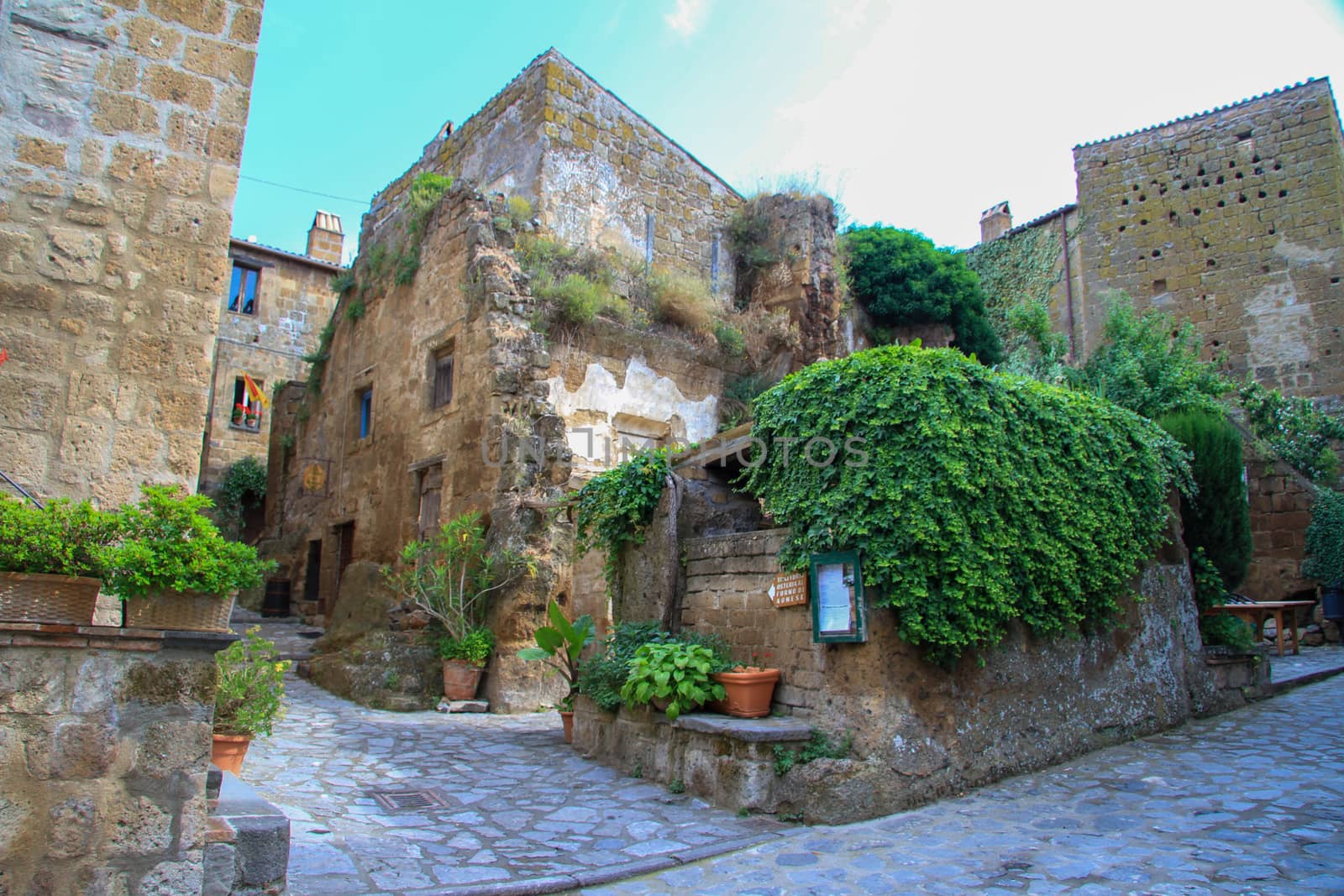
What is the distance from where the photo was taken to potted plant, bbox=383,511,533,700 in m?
9.52

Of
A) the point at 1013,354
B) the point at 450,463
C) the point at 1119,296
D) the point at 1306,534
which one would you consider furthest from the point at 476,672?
the point at 1119,296

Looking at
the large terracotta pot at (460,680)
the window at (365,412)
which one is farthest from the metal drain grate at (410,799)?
the window at (365,412)

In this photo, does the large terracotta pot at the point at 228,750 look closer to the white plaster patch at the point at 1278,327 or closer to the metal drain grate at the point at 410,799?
the metal drain grate at the point at 410,799

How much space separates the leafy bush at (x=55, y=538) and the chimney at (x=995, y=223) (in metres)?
23.7

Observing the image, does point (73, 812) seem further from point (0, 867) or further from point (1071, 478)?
point (1071, 478)

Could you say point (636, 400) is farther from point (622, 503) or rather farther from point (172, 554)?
point (172, 554)

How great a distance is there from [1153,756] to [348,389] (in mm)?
12442

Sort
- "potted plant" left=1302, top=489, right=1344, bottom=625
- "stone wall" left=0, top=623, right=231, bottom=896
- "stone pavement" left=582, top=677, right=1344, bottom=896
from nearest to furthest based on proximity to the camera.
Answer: "stone wall" left=0, top=623, right=231, bottom=896 < "stone pavement" left=582, top=677, right=1344, bottom=896 < "potted plant" left=1302, top=489, right=1344, bottom=625

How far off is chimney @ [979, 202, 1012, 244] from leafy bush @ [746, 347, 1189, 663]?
1826cm

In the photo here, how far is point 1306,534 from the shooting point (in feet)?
44.1

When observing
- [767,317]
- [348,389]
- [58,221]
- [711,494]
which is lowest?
[711,494]

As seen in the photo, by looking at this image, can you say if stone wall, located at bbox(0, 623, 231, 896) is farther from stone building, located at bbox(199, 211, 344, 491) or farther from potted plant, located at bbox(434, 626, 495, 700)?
stone building, located at bbox(199, 211, 344, 491)

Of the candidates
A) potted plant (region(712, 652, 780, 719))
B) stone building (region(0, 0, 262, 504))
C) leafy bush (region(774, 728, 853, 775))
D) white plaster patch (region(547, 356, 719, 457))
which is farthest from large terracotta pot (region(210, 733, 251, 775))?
white plaster patch (region(547, 356, 719, 457))

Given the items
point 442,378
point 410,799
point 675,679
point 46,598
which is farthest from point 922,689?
point 442,378
